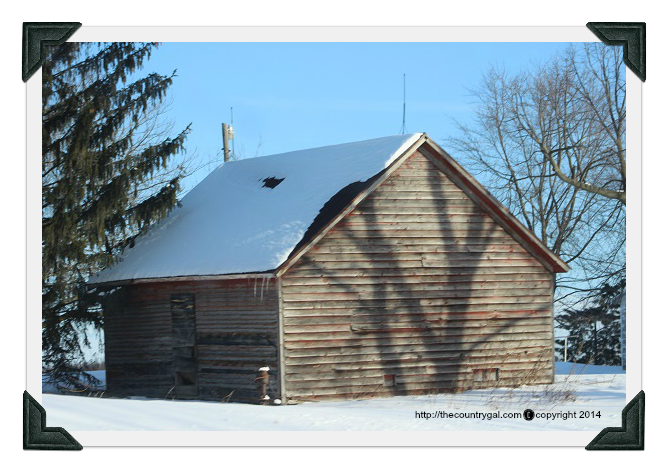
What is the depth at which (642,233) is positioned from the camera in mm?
11523

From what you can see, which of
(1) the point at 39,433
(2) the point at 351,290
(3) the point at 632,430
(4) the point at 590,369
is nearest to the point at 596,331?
(4) the point at 590,369

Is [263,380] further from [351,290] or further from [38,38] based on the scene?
[38,38]

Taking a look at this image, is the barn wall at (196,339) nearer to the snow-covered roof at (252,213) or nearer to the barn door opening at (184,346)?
the barn door opening at (184,346)

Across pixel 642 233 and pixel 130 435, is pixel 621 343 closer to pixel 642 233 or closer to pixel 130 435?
pixel 642 233

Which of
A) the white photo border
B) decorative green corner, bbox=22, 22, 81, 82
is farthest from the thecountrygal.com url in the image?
decorative green corner, bbox=22, 22, 81, 82

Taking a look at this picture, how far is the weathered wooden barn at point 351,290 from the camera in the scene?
1992 centimetres

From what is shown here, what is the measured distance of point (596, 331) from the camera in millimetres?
30359

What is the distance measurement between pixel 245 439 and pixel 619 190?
16.3 metres

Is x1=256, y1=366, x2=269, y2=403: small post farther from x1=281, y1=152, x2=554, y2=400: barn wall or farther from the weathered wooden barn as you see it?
x1=281, y1=152, x2=554, y2=400: barn wall

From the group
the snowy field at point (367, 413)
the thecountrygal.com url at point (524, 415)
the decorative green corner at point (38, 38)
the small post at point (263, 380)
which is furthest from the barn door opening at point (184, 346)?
the decorative green corner at point (38, 38)

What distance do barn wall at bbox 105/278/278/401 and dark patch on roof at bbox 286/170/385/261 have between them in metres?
1.22

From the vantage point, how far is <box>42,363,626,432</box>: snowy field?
13227 millimetres

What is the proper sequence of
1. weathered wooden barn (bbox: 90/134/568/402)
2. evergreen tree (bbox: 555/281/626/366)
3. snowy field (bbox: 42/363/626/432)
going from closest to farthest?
1. snowy field (bbox: 42/363/626/432)
2. weathered wooden barn (bbox: 90/134/568/402)
3. evergreen tree (bbox: 555/281/626/366)

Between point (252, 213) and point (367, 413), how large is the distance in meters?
8.01
